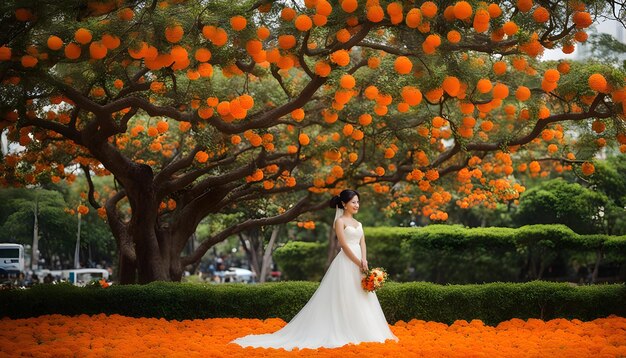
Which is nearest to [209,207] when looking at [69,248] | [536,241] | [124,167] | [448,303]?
[124,167]

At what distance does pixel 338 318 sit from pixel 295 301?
2.58 m

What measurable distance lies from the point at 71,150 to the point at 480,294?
954 centimetres

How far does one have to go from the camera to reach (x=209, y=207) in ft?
58.2

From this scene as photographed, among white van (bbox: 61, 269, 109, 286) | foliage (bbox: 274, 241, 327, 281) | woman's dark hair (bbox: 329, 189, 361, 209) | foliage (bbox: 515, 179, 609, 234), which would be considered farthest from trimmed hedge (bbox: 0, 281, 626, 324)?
foliage (bbox: 274, 241, 327, 281)

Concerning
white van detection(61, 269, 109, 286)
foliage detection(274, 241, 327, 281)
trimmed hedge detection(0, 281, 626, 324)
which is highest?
foliage detection(274, 241, 327, 281)

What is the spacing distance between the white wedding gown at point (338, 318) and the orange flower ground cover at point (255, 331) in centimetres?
45

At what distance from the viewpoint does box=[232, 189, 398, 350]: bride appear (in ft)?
31.6

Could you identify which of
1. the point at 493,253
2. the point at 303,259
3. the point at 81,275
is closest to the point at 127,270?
the point at 493,253

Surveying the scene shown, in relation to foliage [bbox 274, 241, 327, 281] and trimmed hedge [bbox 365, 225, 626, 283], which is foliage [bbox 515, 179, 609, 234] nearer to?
trimmed hedge [bbox 365, 225, 626, 283]

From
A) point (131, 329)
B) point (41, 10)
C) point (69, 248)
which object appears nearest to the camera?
point (41, 10)

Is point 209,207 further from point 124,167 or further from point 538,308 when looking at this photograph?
point 538,308

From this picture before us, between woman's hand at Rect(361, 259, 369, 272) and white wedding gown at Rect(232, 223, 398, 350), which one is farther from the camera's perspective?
woman's hand at Rect(361, 259, 369, 272)

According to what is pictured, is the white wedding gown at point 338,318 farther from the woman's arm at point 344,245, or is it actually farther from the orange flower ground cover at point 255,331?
the orange flower ground cover at point 255,331

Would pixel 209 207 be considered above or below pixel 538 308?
above
